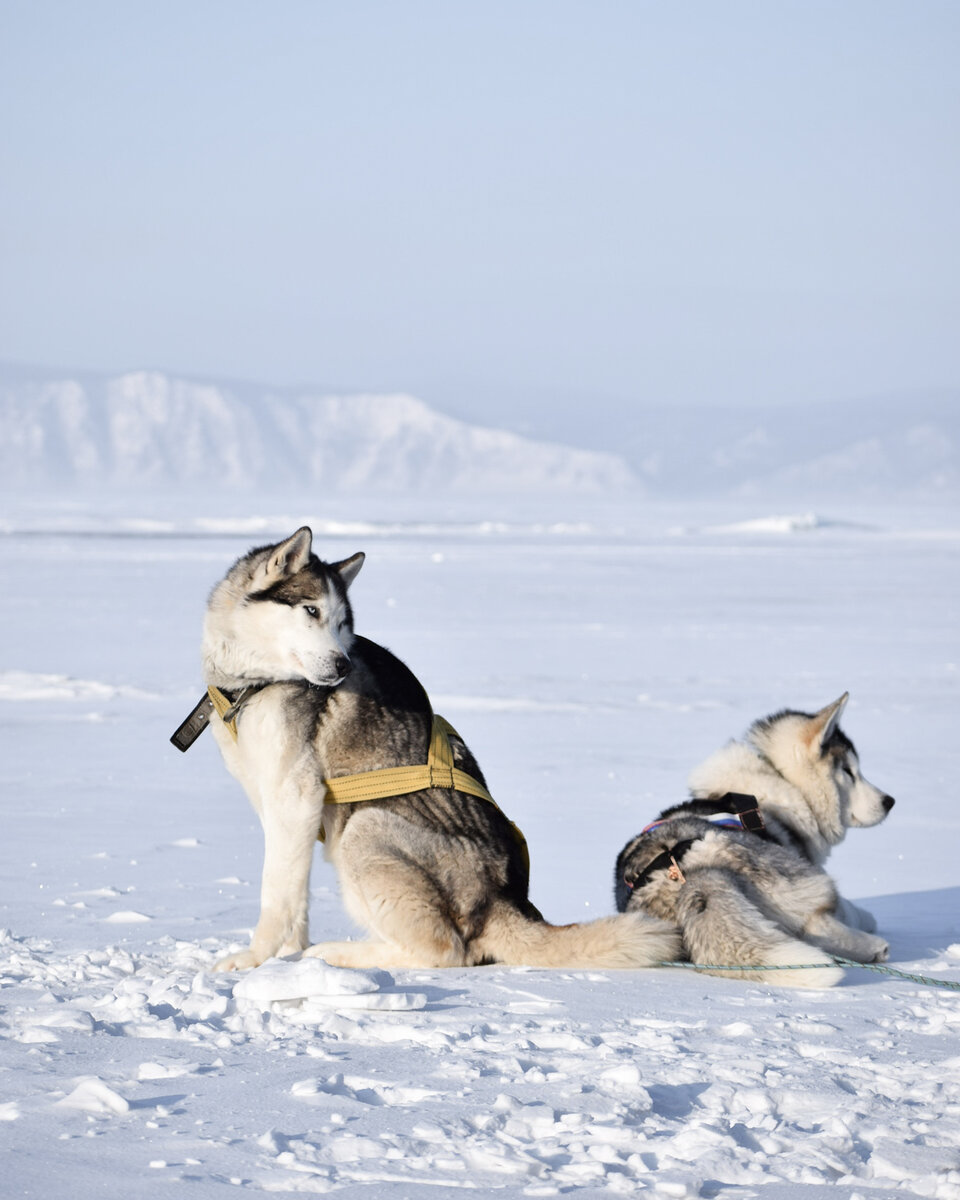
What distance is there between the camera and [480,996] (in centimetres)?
361

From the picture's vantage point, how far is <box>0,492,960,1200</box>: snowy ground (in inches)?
96.7

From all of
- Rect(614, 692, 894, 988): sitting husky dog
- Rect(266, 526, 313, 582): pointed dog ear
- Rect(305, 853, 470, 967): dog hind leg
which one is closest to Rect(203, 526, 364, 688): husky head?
Rect(266, 526, 313, 582): pointed dog ear

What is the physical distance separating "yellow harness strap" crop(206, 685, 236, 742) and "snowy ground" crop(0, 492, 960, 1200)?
75cm

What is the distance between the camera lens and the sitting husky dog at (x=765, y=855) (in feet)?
13.3

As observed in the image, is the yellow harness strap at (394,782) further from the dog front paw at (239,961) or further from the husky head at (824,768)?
the husky head at (824,768)

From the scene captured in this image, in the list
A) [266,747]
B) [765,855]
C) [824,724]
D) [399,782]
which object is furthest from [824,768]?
[266,747]

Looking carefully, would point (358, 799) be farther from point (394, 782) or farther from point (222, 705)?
point (222, 705)

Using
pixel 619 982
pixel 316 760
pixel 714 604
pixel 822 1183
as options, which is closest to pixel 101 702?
pixel 316 760

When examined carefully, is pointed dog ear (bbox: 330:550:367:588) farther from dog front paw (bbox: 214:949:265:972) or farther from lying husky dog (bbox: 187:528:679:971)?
dog front paw (bbox: 214:949:265:972)

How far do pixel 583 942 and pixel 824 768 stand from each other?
5.03 feet

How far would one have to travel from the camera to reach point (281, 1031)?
10.4ft

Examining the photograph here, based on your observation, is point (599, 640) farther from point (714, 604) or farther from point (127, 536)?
point (127, 536)

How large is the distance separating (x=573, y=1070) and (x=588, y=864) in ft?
10.3

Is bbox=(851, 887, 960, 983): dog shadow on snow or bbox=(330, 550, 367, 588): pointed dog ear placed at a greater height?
bbox=(330, 550, 367, 588): pointed dog ear
